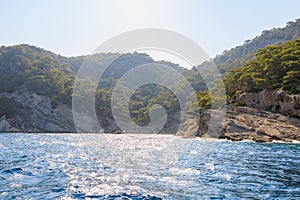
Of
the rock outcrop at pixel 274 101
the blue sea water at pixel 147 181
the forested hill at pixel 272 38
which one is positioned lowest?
the blue sea water at pixel 147 181

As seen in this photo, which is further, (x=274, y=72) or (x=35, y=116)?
(x=35, y=116)

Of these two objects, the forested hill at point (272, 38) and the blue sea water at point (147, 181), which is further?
the forested hill at point (272, 38)

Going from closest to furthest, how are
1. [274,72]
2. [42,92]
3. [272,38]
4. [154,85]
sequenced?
[274,72] < [42,92] < [154,85] < [272,38]

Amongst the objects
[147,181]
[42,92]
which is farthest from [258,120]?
[42,92]

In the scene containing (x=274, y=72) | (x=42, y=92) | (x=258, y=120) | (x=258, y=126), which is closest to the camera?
(x=258, y=126)

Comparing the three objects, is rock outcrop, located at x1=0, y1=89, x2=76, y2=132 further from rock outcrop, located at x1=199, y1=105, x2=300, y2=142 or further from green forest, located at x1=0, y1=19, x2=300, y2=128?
rock outcrop, located at x1=199, y1=105, x2=300, y2=142

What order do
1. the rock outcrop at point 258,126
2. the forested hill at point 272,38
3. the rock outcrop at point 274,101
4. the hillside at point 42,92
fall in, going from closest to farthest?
1. the rock outcrop at point 258,126
2. the rock outcrop at point 274,101
3. the hillside at point 42,92
4. the forested hill at point 272,38

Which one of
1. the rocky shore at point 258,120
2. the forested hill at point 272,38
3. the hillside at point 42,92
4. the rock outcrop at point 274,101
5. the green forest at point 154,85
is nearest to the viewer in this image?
the rocky shore at point 258,120

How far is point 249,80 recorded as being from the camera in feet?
212

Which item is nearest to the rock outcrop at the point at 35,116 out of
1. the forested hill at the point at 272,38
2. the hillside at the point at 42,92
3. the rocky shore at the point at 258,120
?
the hillside at the point at 42,92

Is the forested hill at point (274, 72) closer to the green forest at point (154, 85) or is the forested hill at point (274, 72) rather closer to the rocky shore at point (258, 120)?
the green forest at point (154, 85)

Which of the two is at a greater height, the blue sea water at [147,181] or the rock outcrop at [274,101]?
the rock outcrop at [274,101]

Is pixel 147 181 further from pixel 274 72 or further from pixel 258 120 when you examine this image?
pixel 274 72

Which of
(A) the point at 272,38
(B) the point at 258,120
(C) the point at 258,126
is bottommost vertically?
(C) the point at 258,126
